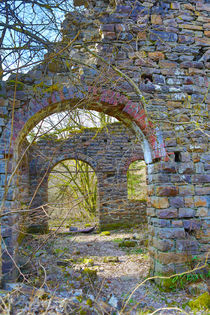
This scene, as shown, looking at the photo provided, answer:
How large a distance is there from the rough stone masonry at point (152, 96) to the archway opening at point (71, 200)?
2.57ft

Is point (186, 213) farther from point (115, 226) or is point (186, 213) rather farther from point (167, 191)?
point (115, 226)

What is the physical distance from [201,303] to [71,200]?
7.96ft

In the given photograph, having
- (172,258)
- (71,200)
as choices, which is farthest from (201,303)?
(71,200)

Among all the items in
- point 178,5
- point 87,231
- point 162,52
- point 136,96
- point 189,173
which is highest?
point 178,5

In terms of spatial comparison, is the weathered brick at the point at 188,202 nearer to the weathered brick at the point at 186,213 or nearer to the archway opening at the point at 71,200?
the weathered brick at the point at 186,213

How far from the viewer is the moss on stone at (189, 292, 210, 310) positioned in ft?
10.1

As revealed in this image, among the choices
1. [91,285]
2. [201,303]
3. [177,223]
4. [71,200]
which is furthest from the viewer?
[71,200]

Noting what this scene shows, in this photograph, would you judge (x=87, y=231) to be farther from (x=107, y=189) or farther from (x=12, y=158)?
(x=12, y=158)

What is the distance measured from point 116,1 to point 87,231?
716cm

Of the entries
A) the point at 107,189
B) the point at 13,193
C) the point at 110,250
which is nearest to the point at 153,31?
the point at 13,193

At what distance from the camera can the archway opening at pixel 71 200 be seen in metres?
2.84

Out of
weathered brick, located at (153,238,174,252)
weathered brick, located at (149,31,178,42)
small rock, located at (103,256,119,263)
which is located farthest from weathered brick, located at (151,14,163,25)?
small rock, located at (103,256,119,263)

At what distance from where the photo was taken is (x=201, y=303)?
3.12m

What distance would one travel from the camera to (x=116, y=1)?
420cm
